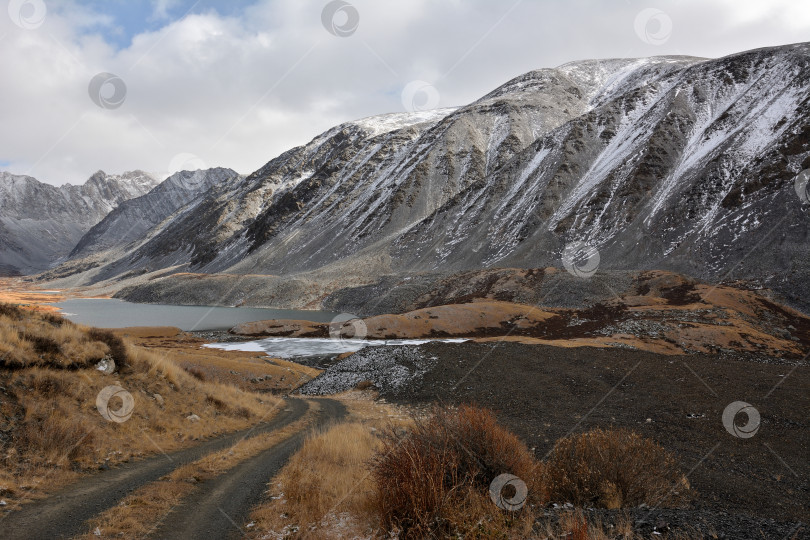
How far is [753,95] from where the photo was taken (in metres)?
73.8

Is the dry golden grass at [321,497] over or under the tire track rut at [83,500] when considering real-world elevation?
under

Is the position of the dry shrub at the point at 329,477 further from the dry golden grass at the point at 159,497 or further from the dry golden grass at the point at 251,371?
the dry golden grass at the point at 251,371

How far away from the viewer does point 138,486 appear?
7883mm

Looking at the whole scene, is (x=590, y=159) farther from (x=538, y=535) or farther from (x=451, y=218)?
(x=538, y=535)

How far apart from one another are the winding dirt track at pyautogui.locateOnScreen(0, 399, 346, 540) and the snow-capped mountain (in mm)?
55238

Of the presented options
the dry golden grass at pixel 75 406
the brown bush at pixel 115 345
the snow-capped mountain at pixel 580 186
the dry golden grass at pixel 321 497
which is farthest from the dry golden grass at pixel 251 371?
the snow-capped mountain at pixel 580 186

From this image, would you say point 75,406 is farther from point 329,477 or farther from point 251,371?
point 251,371

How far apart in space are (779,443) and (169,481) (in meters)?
15.7

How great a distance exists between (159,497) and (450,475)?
5372 mm

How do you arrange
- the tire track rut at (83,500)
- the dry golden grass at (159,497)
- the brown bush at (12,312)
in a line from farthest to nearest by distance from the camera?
1. the brown bush at (12,312)
2. the dry golden grass at (159,497)
3. the tire track rut at (83,500)

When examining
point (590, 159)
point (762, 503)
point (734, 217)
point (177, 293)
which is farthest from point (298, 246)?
point (762, 503)

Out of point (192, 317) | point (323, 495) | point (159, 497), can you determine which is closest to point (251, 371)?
point (159, 497)

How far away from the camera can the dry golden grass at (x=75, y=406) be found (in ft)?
26.0

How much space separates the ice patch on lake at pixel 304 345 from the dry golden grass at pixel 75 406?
2390 centimetres
